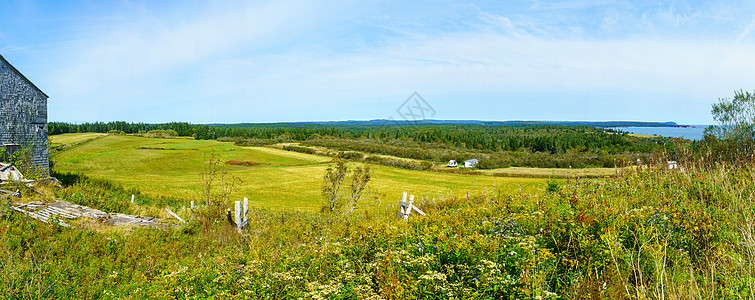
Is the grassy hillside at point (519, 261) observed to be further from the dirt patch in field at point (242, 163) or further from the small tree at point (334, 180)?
the dirt patch in field at point (242, 163)

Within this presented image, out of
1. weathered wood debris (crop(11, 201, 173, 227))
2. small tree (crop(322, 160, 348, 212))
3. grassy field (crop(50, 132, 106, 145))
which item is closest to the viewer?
weathered wood debris (crop(11, 201, 173, 227))

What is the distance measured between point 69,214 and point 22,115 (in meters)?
12.0

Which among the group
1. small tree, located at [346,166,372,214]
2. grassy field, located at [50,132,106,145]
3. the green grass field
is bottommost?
the green grass field

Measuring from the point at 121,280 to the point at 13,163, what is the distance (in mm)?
16913

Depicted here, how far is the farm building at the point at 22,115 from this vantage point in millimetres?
17656

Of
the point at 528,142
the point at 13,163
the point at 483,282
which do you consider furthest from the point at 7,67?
the point at 528,142

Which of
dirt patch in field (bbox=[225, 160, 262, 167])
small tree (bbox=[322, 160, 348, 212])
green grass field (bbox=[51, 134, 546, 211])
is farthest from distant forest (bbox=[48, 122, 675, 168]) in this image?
small tree (bbox=[322, 160, 348, 212])

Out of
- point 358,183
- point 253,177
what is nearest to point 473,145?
point 253,177

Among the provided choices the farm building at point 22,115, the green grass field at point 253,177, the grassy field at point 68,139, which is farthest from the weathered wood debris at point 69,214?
the grassy field at point 68,139

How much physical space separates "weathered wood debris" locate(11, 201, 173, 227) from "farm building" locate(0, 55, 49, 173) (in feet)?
31.2

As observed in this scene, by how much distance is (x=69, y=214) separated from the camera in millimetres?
11117

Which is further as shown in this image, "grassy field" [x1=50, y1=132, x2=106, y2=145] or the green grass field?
"grassy field" [x1=50, y1=132, x2=106, y2=145]

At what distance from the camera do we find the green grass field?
1399 inches

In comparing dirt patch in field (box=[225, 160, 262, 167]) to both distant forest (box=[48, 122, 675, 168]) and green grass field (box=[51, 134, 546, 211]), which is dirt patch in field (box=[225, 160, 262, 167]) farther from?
distant forest (box=[48, 122, 675, 168])
